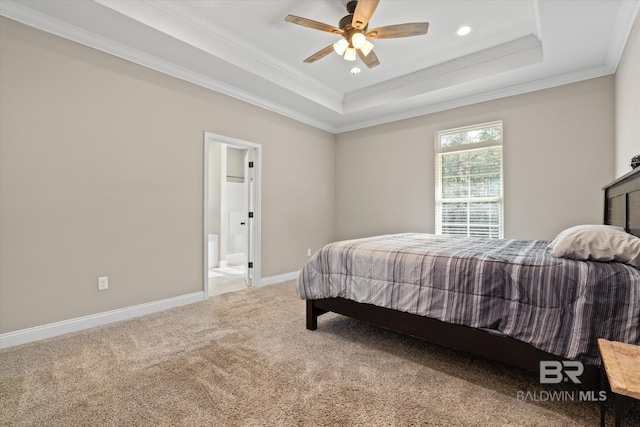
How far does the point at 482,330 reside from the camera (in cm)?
179

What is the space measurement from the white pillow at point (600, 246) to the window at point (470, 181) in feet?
8.14

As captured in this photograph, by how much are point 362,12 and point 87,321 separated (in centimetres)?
363

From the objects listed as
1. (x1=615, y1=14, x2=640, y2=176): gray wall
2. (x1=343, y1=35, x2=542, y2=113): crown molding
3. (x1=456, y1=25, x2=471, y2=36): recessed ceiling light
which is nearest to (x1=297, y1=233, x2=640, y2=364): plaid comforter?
(x1=615, y1=14, x2=640, y2=176): gray wall

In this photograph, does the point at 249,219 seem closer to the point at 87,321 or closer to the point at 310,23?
the point at 87,321

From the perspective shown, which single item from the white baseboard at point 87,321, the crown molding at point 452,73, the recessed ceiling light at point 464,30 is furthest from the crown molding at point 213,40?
the white baseboard at point 87,321

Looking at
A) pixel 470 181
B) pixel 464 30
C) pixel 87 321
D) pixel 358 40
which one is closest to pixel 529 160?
pixel 470 181

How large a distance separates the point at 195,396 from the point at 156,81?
3.14 meters

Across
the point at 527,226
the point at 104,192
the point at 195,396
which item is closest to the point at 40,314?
the point at 104,192

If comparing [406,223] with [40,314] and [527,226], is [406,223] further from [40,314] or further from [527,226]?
[40,314]

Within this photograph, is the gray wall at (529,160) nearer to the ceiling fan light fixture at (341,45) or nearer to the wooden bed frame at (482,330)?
the wooden bed frame at (482,330)

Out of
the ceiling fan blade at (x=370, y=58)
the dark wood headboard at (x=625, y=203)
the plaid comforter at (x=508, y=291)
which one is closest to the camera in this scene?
the plaid comforter at (x=508, y=291)

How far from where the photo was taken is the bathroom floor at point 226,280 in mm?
4176

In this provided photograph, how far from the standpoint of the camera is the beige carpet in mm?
1491
